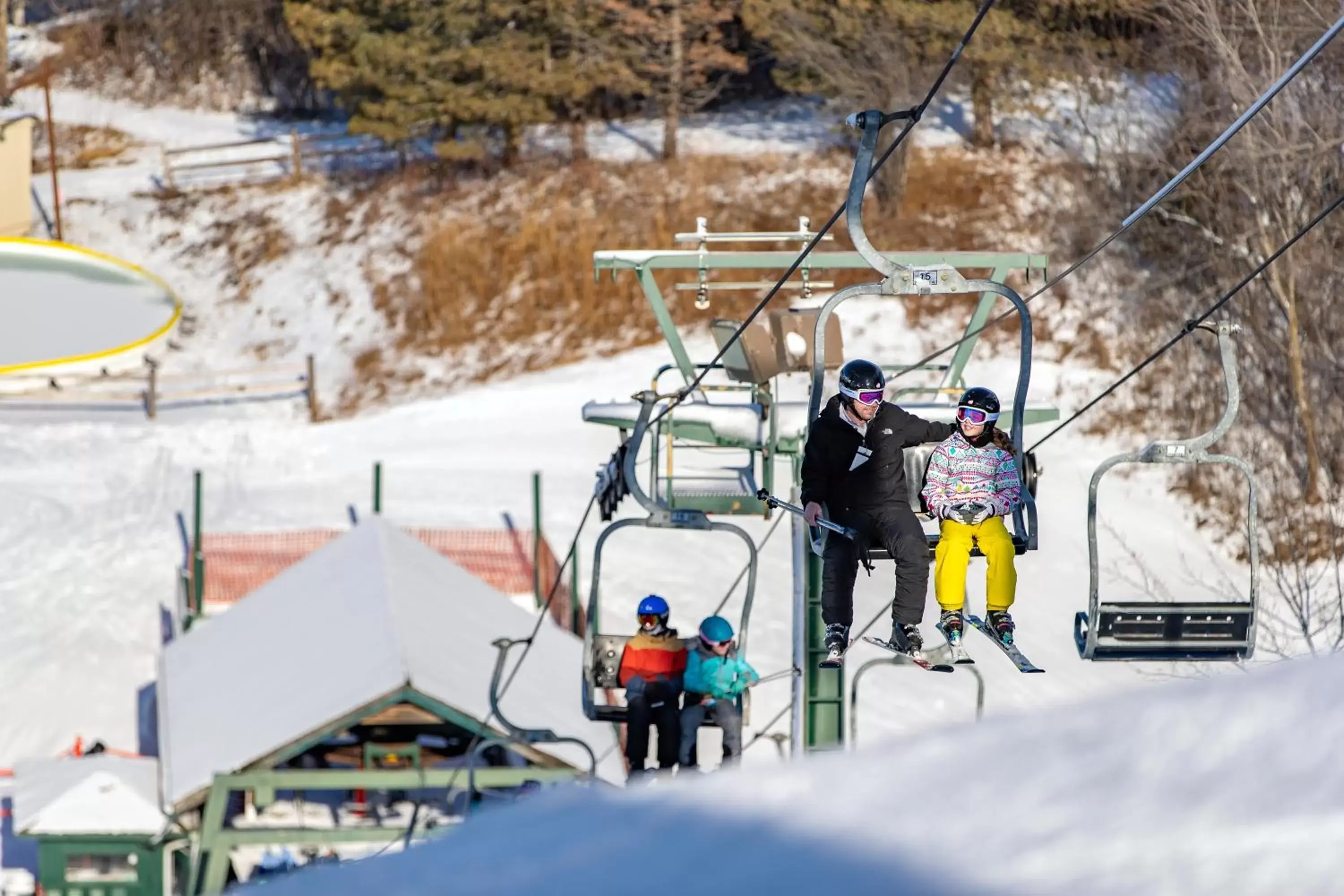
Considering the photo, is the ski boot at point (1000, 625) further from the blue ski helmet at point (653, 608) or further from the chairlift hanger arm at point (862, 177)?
the blue ski helmet at point (653, 608)

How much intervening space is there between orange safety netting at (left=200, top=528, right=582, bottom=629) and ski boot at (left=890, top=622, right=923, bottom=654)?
1063 centimetres

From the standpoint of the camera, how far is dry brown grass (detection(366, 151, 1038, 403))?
93.3ft

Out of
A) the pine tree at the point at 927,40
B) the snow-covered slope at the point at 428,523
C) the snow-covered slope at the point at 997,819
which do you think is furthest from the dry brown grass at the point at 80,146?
the snow-covered slope at the point at 997,819

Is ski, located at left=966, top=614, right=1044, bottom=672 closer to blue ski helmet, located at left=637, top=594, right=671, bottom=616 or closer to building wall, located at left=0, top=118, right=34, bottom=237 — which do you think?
blue ski helmet, located at left=637, top=594, right=671, bottom=616

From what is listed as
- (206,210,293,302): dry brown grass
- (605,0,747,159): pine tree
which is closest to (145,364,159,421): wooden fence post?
(206,210,293,302): dry brown grass

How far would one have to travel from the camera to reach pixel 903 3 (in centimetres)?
2773

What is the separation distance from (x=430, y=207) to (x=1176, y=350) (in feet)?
44.1

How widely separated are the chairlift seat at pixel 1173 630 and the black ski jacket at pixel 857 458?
1187 millimetres

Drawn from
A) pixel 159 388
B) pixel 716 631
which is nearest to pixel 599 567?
pixel 716 631

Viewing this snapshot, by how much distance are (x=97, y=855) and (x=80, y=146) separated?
25783mm

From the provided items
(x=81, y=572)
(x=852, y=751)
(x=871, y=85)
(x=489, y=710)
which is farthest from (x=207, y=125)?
(x=852, y=751)

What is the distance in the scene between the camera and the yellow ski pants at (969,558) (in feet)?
24.8

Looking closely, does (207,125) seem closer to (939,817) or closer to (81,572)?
(81,572)

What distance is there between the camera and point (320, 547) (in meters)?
18.2
